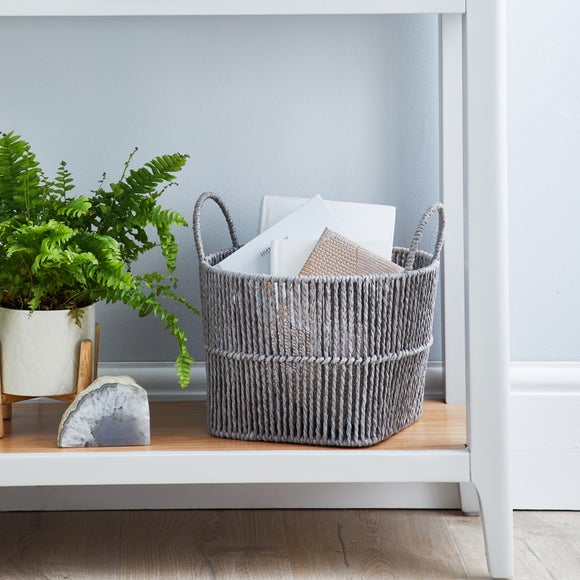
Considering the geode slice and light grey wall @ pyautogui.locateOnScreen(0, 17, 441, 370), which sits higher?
light grey wall @ pyautogui.locateOnScreen(0, 17, 441, 370)

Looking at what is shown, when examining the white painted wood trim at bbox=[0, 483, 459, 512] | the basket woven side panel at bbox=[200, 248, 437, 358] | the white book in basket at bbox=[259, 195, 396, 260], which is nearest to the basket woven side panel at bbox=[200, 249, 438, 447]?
the basket woven side panel at bbox=[200, 248, 437, 358]

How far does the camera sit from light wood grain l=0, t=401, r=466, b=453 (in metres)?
0.96

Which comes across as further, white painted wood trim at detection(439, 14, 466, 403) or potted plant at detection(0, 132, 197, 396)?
white painted wood trim at detection(439, 14, 466, 403)

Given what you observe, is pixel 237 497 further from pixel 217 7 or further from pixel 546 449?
pixel 217 7

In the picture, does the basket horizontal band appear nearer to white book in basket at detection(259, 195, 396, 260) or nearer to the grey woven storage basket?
the grey woven storage basket

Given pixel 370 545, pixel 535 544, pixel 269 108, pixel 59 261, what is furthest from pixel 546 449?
pixel 59 261

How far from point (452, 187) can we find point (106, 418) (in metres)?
0.55

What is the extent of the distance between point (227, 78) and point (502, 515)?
0.68 metres

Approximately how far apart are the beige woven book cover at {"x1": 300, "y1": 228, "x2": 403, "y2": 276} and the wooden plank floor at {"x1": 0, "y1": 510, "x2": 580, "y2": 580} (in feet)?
1.16

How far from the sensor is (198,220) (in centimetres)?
103

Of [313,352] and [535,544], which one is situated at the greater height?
[313,352]

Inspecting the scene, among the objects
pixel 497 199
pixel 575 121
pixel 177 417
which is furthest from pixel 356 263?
pixel 575 121

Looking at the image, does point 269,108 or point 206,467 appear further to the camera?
point 269,108

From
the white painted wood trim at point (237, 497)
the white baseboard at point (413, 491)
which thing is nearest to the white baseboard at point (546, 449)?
the white baseboard at point (413, 491)
